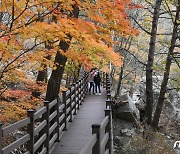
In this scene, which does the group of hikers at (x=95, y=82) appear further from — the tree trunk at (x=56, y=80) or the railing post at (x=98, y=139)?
the railing post at (x=98, y=139)

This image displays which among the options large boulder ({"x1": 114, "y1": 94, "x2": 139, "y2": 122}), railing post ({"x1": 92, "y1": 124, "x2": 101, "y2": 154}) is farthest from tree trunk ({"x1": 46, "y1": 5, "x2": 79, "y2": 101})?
large boulder ({"x1": 114, "y1": 94, "x2": 139, "y2": 122})

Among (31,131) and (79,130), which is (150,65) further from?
(31,131)

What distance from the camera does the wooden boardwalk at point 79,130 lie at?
7.61 m

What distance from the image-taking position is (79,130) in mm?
9602

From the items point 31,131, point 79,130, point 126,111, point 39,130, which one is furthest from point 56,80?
point 126,111

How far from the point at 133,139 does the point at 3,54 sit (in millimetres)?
8287

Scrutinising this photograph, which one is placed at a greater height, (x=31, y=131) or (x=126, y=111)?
(x=31, y=131)

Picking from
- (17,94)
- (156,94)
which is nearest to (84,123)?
(17,94)

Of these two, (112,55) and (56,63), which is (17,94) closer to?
(56,63)

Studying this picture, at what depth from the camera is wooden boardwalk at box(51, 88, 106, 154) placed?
25.0ft

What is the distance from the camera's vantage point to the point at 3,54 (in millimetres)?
7605

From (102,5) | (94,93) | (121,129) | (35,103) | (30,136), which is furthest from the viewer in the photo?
(94,93)

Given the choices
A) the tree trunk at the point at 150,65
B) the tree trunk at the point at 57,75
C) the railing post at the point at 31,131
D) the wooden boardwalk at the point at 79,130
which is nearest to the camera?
the railing post at the point at 31,131

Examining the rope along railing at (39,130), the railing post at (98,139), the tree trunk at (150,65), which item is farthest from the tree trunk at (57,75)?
the tree trunk at (150,65)
